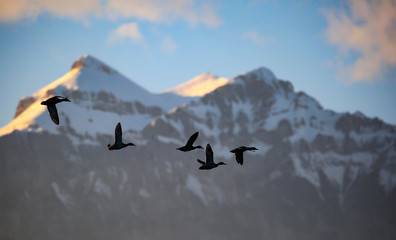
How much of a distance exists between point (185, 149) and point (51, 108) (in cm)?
1550

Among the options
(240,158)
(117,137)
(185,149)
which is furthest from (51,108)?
(240,158)

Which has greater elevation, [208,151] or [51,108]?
[51,108]

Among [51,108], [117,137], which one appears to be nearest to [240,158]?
[117,137]

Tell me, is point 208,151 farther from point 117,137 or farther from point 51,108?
point 51,108

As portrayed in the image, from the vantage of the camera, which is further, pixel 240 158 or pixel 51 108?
pixel 240 158

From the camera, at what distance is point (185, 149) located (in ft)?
265

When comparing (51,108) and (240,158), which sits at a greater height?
(51,108)

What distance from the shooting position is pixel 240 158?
82625 mm

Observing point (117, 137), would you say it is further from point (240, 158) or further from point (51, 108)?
point (240, 158)

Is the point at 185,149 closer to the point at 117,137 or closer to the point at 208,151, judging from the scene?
the point at 208,151

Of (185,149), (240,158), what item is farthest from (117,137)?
(240,158)

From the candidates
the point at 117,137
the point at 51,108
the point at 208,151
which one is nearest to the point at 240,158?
the point at 208,151

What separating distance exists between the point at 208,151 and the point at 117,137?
34.0 ft

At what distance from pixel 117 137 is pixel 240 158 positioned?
14.4 metres
